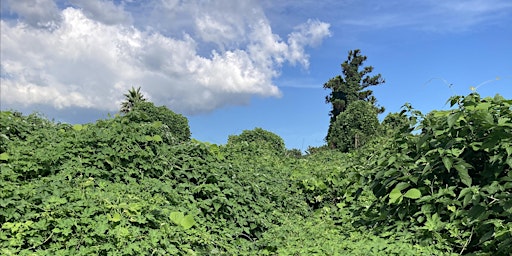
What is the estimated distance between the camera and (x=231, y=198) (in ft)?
15.0

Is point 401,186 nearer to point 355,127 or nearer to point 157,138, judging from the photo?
point 157,138

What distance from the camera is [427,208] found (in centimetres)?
351

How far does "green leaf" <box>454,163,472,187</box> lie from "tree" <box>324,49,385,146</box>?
23967 millimetres

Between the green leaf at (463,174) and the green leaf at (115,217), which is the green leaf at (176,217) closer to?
the green leaf at (115,217)

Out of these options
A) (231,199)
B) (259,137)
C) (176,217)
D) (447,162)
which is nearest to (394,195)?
(447,162)

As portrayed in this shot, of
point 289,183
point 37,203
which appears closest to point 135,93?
point 289,183

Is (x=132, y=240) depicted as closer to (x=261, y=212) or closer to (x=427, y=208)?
(x=261, y=212)

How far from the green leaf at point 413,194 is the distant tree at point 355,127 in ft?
37.8

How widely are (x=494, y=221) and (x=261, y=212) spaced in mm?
2376

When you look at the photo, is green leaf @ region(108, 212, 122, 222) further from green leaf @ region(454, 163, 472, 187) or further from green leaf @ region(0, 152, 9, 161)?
green leaf @ region(454, 163, 472, 187)

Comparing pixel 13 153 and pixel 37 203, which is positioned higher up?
pixel 13 153

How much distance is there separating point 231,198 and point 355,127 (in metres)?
11.8

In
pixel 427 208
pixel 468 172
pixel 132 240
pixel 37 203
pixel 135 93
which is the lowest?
pixel 132 240

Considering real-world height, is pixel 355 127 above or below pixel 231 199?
above
